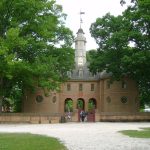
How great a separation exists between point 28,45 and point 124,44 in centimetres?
1303

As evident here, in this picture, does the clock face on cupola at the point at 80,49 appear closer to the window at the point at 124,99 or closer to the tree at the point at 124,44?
the window at the point at 124,99

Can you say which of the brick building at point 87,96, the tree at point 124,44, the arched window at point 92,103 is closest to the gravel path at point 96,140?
the tree at point 124,44

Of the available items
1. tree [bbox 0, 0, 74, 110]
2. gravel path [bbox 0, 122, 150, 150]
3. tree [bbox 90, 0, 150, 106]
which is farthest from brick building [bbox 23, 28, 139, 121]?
gravel path [bbox 0, 122, 150, 150]

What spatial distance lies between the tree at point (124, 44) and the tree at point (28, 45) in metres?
6.85

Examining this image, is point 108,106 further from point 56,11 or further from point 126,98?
point 56,11

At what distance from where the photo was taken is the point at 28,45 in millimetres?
44875

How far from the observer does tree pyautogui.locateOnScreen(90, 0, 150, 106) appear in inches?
1890

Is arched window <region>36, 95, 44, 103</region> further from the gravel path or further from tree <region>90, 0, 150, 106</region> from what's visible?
the gravel path

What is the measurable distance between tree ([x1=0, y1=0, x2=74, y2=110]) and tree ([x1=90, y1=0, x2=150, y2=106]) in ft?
22.5

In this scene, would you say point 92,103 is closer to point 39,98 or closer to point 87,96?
point 87,96

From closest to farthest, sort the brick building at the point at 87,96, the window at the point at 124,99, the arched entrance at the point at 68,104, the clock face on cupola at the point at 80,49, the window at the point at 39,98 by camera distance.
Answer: the brick building at the point at 87,96 → the window at the point at 124,99 → the window at the point at 39,98 → the arched entrance at the point at 68,104 → the clock face on cupola at the point at 80,49

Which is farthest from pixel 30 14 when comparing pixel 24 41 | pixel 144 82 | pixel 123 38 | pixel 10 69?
pixel 144 82

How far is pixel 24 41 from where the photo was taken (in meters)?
42.0

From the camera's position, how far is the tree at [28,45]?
4175 centimetres
